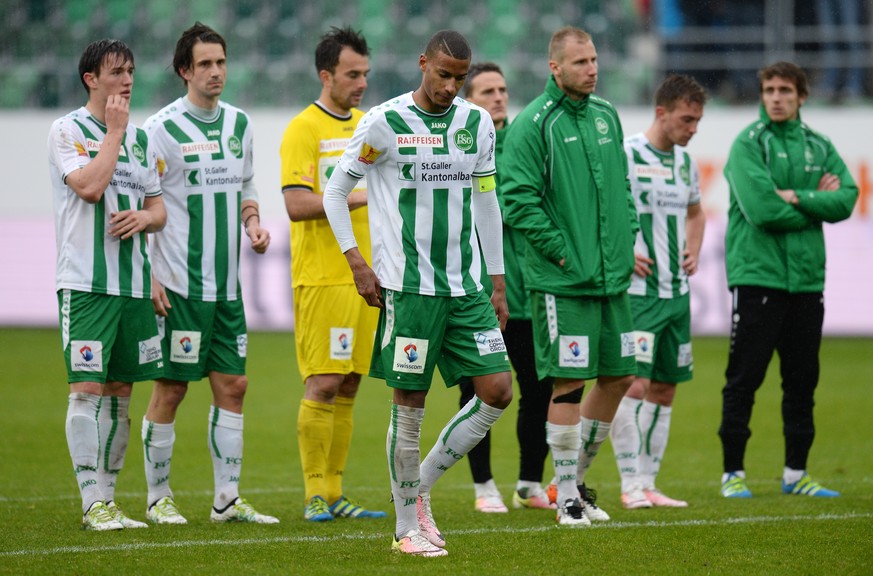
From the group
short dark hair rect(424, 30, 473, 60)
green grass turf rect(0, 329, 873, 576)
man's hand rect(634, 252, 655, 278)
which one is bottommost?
green grass turf rect(0, 329, 873, 576)

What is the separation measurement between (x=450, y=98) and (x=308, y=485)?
2607 millimetres

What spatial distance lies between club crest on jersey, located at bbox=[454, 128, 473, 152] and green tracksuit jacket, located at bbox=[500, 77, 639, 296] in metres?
0.87

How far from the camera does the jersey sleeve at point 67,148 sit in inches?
247

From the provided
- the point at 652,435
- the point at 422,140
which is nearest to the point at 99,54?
the point at 422,140

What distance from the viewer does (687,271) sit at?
7848 millimetres

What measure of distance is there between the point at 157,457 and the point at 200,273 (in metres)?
1.07

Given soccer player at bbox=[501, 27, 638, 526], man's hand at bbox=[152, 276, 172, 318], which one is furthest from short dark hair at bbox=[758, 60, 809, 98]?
Answer: man's hand at bbox=[152, 276, 172, 318]

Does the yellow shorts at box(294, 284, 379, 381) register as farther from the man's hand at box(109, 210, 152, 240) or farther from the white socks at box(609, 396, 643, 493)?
the white socks at box(609, 396, 643, 493)

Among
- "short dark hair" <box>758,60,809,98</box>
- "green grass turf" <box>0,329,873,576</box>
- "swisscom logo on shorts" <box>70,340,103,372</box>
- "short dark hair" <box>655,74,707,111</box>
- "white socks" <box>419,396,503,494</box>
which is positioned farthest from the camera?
"short dark hair" <box>758,60,809,98</box>

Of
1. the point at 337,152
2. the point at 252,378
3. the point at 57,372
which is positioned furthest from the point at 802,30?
the point at 337,152

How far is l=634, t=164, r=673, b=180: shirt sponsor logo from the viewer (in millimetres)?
7812

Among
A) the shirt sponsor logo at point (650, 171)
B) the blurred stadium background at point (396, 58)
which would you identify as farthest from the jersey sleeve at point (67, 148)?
the blurred stadium background at point (396, 58)

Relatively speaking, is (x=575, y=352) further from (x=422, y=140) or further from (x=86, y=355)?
(x=86, y=355)

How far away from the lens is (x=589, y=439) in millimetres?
6824
